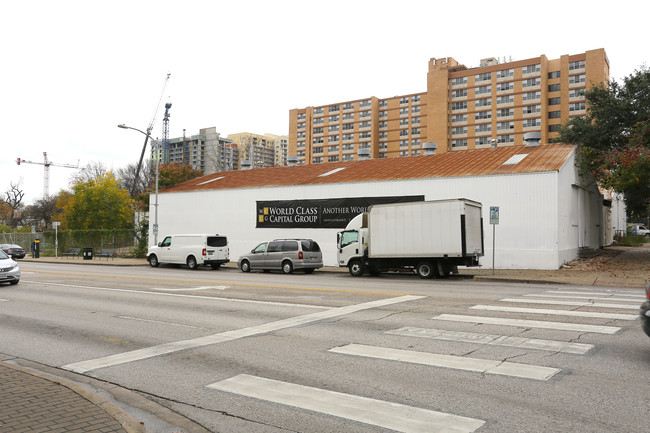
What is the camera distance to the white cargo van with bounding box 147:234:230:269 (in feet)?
89.8

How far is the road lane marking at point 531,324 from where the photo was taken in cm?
865

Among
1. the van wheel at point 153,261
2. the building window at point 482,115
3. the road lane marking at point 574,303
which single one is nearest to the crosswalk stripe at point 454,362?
the road lane marking at point 574,303

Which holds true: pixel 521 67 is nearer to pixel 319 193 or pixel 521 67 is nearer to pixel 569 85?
pixel 569 85

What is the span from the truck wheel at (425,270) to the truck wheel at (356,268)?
2.72 meters

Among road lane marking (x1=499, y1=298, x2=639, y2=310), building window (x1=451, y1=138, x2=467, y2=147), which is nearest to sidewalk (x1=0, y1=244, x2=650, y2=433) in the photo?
road lane marking (x1=499, y1=298, x2=639, y2=310)

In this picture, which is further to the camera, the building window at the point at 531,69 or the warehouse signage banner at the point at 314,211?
the building window at the point at 531,69

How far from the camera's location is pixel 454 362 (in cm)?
662

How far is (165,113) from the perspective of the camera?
11375 centimetres

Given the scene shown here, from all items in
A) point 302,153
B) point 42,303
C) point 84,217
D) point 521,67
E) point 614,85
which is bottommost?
point 42,303

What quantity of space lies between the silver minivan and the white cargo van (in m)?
2.87

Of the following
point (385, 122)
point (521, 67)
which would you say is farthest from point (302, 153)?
point (521, 67)

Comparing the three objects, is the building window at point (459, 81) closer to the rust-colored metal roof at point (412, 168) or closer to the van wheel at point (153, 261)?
the rust-colored metal roof at point (412, 168)

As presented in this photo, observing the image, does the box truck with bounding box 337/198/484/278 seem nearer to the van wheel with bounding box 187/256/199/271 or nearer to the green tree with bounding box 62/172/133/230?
the van wheel with bounding box 187/256/199/271

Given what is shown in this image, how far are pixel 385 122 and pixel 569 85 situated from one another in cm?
4251
